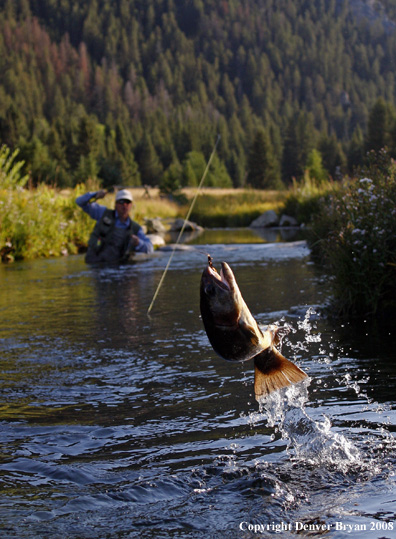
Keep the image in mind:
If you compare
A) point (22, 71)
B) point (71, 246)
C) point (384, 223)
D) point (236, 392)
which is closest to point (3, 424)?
point (236, 392)

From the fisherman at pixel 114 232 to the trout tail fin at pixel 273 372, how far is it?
32.2ft

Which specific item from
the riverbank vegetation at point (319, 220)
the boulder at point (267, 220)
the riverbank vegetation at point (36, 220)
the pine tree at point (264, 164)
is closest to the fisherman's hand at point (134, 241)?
the riverbank vegetation at point (319, 220)

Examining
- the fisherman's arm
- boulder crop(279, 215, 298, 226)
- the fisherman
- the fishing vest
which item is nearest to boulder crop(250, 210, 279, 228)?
boulder crop(279, 215, 298, 226)

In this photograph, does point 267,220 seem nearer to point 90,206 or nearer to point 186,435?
point 90,206

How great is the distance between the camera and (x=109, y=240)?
50.0 ft

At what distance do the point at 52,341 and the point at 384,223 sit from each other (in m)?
3.85

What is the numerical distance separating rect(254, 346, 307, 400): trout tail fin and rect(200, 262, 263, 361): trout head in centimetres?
41

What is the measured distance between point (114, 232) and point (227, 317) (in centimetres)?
1156

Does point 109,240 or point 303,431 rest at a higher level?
point 303,431

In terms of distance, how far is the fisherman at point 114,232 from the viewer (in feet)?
46.5

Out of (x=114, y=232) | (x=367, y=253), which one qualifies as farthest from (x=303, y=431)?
(x=114, y=232)

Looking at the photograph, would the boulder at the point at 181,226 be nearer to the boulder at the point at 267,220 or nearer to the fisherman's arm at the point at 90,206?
the boulder at the point at 267,220

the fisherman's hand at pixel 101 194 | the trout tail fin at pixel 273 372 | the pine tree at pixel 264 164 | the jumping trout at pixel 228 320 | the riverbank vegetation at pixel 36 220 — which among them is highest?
the jumping trout at pixel 228 320

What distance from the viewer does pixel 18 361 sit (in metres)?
6.95
